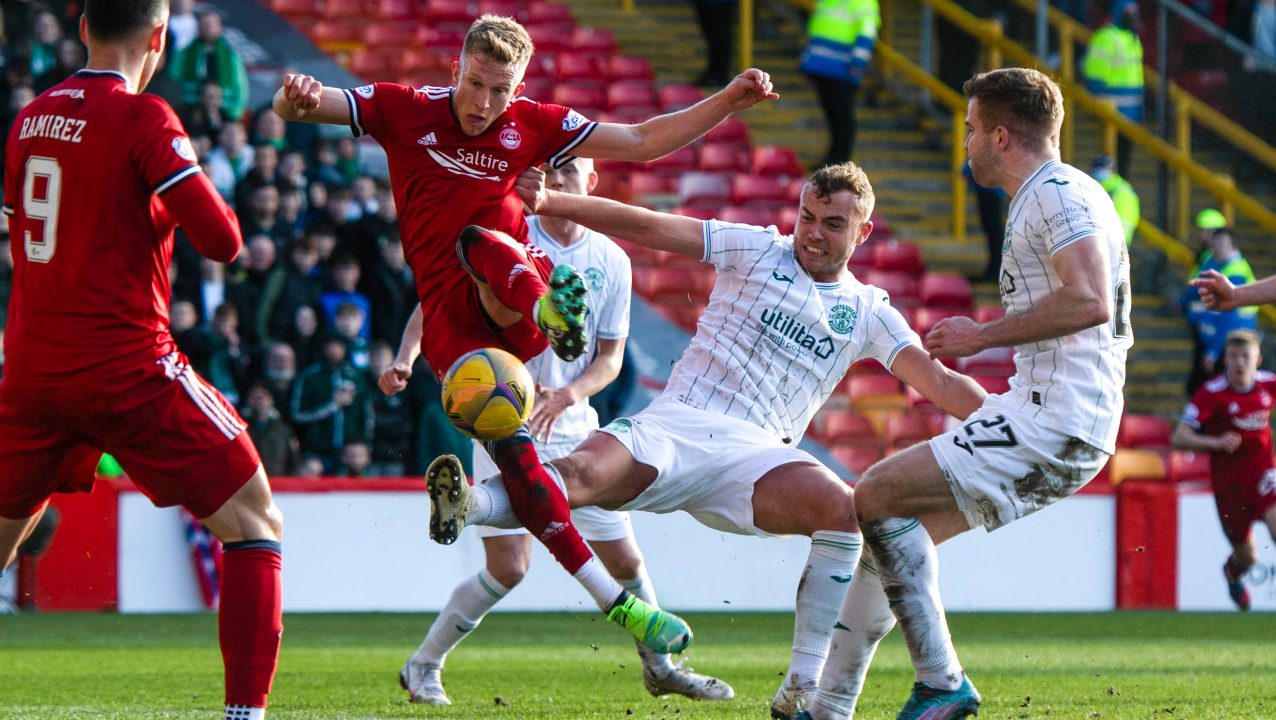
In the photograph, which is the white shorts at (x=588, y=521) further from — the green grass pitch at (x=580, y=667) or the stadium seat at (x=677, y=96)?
the stadium seat at (x=677, y=96)

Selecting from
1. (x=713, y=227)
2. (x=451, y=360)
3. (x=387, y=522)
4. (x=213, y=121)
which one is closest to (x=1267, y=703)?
(x=713, y=227)

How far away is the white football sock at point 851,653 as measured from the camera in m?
5.61

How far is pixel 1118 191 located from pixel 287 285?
23.7 ft

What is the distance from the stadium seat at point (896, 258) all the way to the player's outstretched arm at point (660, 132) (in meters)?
9.94

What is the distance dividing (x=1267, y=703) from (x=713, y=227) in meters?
2.95

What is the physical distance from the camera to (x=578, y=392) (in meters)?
6.92

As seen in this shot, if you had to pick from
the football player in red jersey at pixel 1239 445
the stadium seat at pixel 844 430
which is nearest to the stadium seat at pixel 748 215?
the stadium seat at pixel 844 430

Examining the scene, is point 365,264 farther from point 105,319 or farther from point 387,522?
point 105,319

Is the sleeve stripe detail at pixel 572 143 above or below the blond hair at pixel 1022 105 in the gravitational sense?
below

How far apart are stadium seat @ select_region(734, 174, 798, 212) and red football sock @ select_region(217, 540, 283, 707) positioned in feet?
37.7

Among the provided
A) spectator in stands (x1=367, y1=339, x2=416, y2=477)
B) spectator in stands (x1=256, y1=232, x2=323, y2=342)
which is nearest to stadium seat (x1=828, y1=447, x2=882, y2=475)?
spectator in stands (x1=367, y1=339, x2=416, y2=477)

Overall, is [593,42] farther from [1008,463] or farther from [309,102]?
[1008,463]

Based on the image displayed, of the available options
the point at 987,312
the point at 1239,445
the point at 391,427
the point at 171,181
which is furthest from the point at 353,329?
the point at 171,181

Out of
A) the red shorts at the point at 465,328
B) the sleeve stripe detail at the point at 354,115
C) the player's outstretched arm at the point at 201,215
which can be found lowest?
the red shorts at the point at 465,328
